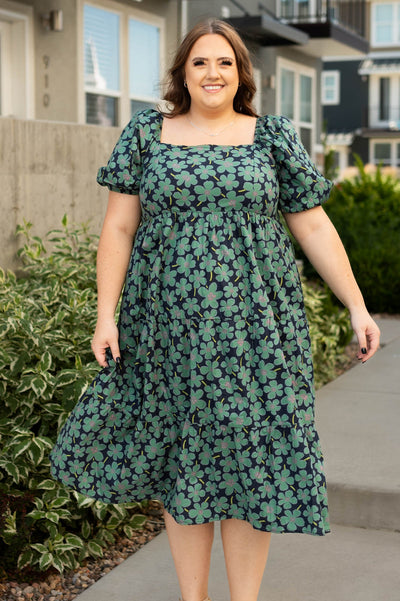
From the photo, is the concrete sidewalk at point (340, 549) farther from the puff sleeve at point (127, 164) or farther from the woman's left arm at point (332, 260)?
the puff sleeve at point (127, 164)

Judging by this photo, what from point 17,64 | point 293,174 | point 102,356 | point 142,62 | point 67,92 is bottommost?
point 102,356

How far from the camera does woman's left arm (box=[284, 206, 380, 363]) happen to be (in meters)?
2.52

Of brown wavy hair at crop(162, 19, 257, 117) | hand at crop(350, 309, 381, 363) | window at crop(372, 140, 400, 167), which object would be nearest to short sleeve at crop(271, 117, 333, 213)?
brown wavy hair at crop(162, 19, 257, 117)

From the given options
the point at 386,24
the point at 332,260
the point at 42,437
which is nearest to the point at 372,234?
the point at 42,437

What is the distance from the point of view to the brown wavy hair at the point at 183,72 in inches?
96.4

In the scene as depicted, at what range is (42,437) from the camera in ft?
10.4

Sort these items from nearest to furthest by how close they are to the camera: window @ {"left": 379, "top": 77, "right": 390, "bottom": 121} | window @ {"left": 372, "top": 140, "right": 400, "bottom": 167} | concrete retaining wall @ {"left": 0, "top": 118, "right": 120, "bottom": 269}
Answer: concrete retaining wall @ {"left": 0, "top": 118, "right": 120, "bottom": 269}, window @ {"left": 379, "top": 77, "right": 390, "bottom": 121}, window @ {"left": 372, "top": 140, "right": 400, "bottom": 167}

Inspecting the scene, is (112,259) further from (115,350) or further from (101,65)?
(101,65)

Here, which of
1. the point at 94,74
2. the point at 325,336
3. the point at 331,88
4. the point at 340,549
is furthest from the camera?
the point at 331,88

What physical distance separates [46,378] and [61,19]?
6.72 metres

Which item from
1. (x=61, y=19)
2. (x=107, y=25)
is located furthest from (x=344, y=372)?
(x=107, y=25)

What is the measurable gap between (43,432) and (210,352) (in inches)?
48.0

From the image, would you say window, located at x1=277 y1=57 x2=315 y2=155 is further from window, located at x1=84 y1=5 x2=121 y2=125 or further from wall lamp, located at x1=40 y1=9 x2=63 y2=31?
wall lamp, located at x1=40 y1=9 x2=63 y2=31

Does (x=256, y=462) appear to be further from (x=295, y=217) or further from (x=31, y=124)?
(x=31, y=124)
